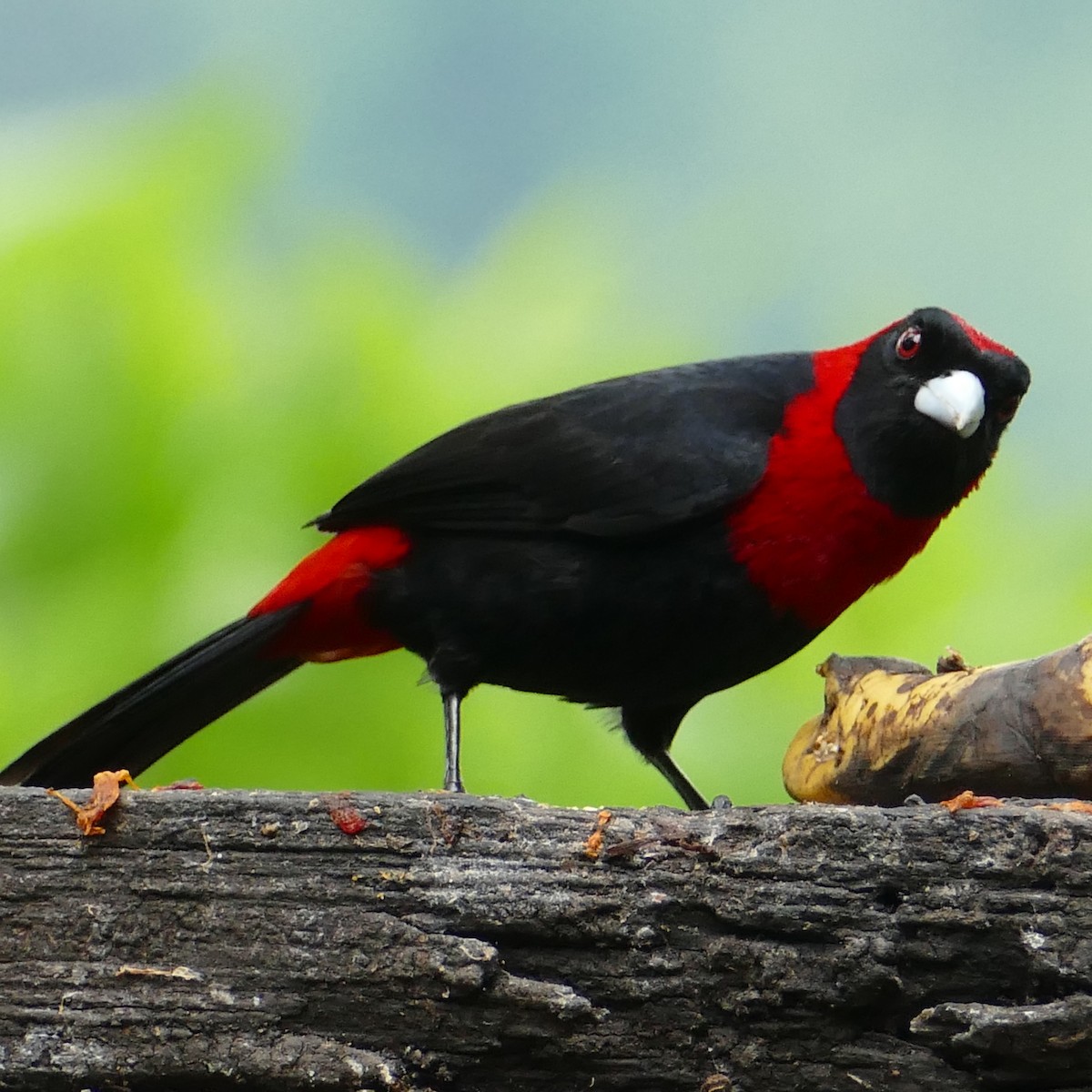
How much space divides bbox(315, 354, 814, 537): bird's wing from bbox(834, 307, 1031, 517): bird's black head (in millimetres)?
156

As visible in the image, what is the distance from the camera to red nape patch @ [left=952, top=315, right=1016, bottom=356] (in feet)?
7.98

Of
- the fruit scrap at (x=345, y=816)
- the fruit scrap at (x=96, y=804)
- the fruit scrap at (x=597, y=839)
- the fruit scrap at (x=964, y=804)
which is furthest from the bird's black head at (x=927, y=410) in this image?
the fruit scrap at (x=96, y=804)

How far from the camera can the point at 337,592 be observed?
2594 millimetres

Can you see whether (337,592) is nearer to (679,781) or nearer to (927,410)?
(679,781)

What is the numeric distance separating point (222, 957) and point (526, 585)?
0.90 metres

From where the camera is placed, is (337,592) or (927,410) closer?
(927,410)

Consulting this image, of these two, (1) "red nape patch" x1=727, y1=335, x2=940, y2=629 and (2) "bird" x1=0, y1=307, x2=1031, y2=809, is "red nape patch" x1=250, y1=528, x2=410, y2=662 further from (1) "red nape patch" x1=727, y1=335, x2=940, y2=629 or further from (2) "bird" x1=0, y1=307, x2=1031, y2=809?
(1) "red nape patch" x1=727, y1=335, x2=940, y2=629

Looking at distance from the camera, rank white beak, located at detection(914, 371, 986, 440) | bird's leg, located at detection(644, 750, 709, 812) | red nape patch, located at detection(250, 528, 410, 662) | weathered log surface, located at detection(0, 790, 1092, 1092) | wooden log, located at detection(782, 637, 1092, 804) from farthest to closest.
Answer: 1. bird's leg, located at detection(644, 750, 709, 812)
2. red nape patch, located at detection(250, 528, 410, 662)
3. white beak, located at detection(914, 371, 986, 440)
4. wooden log, located at detection(782, 637, 1092, 804)
5. weathered log surface, located at detection(0, 790, 1092, 1092)

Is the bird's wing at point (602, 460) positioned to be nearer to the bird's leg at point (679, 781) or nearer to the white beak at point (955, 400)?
the white beak at point (955, 400)

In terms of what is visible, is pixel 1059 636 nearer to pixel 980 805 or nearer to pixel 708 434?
pixel 708 434

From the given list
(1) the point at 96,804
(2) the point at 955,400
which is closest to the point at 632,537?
(2) the point at 955,400

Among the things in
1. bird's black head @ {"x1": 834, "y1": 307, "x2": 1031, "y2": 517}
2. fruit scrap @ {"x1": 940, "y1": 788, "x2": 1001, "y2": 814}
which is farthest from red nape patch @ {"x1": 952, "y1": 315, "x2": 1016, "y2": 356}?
fruit scrap @ {"x1": 940, "y1": 788, "x2": 1001, "y2": 814}

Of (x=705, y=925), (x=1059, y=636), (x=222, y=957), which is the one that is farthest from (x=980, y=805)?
(x=1059, y=636)

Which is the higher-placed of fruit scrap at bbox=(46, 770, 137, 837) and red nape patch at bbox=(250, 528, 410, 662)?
red nape patch at bbox=(250, 528, 410, 662)
